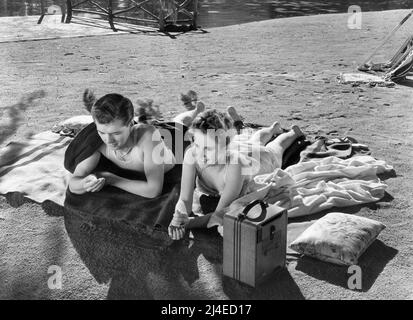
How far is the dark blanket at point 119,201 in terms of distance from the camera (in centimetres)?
391

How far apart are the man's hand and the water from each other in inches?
419

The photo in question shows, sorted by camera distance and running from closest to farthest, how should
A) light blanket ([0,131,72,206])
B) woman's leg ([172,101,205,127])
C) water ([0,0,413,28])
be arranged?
1. light blanket ([0,131,72,206])
2. woman's leg ([172,101,205,127])
3. water ([0,0,413,28])

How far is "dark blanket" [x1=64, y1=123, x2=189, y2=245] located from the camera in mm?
3908

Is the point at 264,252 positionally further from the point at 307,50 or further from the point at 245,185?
the point at 307,50

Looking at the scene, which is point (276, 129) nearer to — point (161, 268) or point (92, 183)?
point (92, 183)

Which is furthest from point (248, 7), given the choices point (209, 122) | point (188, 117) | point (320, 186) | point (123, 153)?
point (209, 122)

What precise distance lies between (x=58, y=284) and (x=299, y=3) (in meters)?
16.5

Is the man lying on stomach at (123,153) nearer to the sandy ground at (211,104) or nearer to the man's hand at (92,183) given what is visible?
the man's hand at (92,183)

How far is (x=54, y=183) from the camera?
15.4 feet

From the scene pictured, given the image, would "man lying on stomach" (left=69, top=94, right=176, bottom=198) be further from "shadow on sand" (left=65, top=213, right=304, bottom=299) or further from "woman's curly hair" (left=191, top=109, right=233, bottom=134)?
"woman's curly hair" (left=191, top=109, right=233, bottom=134)

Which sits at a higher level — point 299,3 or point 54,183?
point 299,3
